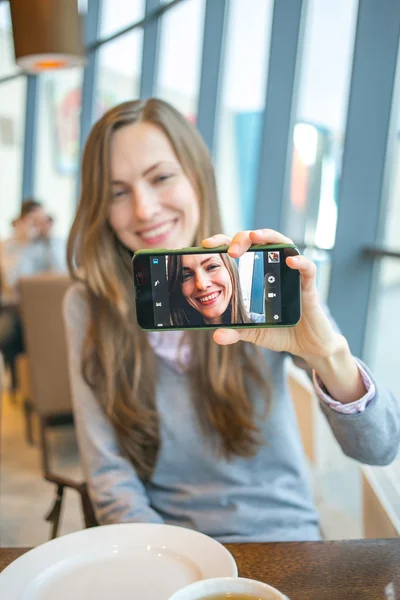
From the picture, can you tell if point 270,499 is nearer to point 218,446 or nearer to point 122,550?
point 218,446

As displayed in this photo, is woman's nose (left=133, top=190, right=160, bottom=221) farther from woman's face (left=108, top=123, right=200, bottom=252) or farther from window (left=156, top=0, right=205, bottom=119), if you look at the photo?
window (left=156, top=0, right=205, bottom=119)

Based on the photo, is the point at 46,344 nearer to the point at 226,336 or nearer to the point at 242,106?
the point at 242,106

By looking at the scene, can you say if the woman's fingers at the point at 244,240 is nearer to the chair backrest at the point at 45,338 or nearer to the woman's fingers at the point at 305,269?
the woman's fingers at the point at 305,269

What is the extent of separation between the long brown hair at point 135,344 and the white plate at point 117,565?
362mm

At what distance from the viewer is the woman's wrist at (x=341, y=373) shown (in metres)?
0.95

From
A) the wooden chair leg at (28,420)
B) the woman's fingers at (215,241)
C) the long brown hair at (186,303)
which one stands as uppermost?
the woman's fingers at (215,241)

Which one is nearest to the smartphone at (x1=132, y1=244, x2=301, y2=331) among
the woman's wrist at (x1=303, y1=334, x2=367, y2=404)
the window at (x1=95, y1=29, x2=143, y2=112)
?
the woman's wrist at (x1=303, y1=334, x2=367, y2=404)

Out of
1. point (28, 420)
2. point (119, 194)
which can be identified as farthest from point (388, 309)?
point (28, 420)

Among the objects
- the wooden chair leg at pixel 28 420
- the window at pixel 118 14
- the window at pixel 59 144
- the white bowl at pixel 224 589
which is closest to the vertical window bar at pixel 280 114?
the wooden chair leg at pixel 28 420

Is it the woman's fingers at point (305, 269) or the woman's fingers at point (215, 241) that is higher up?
the woman's fingers at point (215, 241)

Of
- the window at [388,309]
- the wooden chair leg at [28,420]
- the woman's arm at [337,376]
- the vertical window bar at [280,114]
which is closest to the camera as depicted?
the woman's arm at [337,376]

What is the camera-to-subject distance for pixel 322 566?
82 centimetres

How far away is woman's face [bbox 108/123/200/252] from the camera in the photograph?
1.19 meters

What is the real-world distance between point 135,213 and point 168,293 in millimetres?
374
